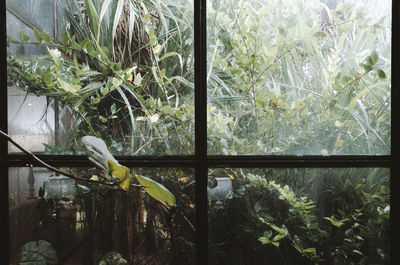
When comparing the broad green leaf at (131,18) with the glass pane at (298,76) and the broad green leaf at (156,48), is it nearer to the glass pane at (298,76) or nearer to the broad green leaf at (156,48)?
the broad green leaf at (156,48)

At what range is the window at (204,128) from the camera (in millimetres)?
1260

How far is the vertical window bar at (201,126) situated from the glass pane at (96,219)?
1.5 inches

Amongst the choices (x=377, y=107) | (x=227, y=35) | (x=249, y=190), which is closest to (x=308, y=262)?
(x=249, y=190)

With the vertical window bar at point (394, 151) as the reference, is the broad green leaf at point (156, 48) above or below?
above

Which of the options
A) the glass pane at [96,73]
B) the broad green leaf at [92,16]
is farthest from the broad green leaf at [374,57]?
the broad green leaf at [92,16]

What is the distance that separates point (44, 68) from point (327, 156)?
129 cm

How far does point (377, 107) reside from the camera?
4.22ft

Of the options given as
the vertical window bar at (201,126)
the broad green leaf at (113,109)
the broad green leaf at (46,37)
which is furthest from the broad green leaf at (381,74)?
the broad green leaf at (46,37)

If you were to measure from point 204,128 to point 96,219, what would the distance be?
616 mm

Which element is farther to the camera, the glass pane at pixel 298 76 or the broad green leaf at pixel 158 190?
the glass pane at pixel 298 76

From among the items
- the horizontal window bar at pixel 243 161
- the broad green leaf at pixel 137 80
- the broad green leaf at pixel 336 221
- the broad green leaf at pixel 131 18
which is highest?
the broad green leaf at pixel 131 18

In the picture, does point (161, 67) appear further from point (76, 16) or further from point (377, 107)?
point (377, 107)

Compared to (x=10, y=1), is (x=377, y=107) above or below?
below

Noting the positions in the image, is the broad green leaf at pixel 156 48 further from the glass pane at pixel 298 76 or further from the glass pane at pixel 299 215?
the glass pane at pixel 299 215
